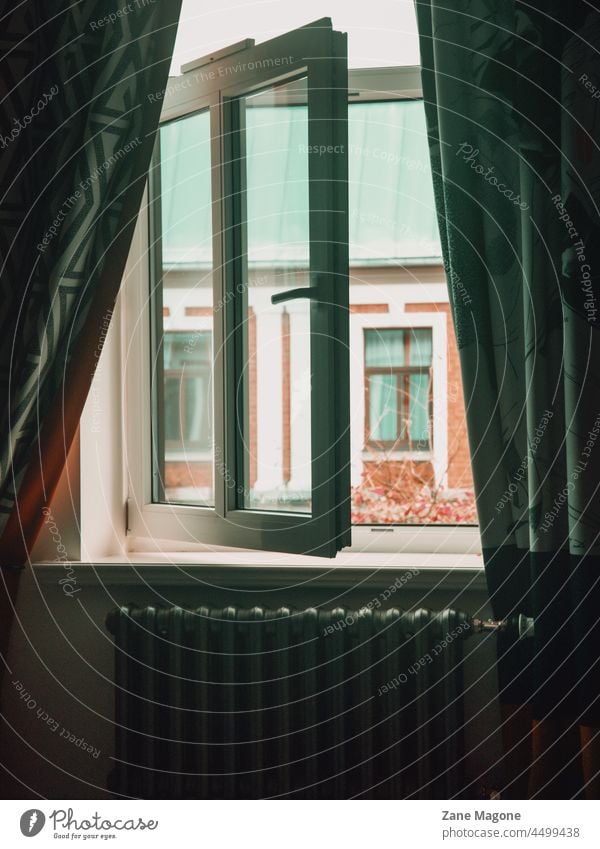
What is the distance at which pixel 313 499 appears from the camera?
129 centimetres

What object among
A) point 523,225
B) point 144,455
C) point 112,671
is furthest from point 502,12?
point 112,671

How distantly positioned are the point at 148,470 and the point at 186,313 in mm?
333

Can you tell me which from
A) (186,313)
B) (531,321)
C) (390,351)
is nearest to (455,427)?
(390,351)

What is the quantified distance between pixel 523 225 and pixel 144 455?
86 cm

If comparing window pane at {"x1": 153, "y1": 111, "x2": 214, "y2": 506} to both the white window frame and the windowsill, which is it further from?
the windowsill

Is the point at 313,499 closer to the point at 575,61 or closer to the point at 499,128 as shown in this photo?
the point at 499,128

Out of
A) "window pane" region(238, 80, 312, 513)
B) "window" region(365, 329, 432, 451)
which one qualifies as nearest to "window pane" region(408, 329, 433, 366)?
"window" region(365, 329, 432, 451)

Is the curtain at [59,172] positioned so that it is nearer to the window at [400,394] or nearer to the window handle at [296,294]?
the window handle at [296,294]

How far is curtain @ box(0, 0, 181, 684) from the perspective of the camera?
1.26m

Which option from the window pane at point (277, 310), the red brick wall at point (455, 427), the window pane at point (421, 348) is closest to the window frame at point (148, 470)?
the window pane at point (277, 310)

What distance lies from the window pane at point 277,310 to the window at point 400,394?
46 cm

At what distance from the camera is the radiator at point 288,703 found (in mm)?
1287

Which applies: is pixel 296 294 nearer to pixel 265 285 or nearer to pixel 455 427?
pixel 265 285
